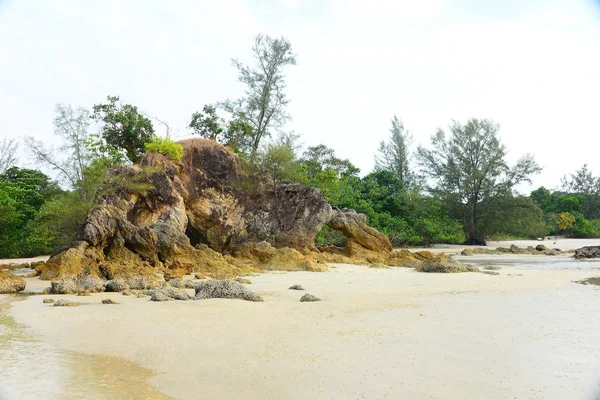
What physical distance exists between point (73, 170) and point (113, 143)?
2360mm

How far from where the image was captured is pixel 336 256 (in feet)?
54.5

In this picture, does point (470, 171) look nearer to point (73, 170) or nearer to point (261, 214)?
point (261, 214)

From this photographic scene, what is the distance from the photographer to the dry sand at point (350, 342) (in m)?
3.39

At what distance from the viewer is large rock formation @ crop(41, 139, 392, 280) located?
11164mm

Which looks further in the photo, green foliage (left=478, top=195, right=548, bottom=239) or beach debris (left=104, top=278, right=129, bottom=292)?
green foliage (left=478, top=195, right=548, bottom=239)

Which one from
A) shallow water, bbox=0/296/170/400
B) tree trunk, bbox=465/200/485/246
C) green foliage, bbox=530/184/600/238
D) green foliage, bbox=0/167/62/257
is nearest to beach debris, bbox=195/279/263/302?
shallow water, bbox=0/296/170/400

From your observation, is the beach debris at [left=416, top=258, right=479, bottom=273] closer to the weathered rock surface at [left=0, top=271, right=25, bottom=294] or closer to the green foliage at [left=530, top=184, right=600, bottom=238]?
the weathered rock surface at [left=0, top=271, right=25, bottom=294]

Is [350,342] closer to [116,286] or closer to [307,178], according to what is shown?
[116,286]

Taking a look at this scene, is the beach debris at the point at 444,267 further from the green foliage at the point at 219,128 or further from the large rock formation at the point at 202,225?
the green foliage at the point at 219,128

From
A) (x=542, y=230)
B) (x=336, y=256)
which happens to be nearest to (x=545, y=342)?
(x=336, y=256)

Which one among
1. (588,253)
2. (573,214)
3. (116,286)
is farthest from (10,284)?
(573,214)

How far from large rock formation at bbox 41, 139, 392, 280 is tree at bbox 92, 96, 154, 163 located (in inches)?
144

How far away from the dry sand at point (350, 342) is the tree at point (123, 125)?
12443 millimetres

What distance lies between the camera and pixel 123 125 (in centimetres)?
1900
